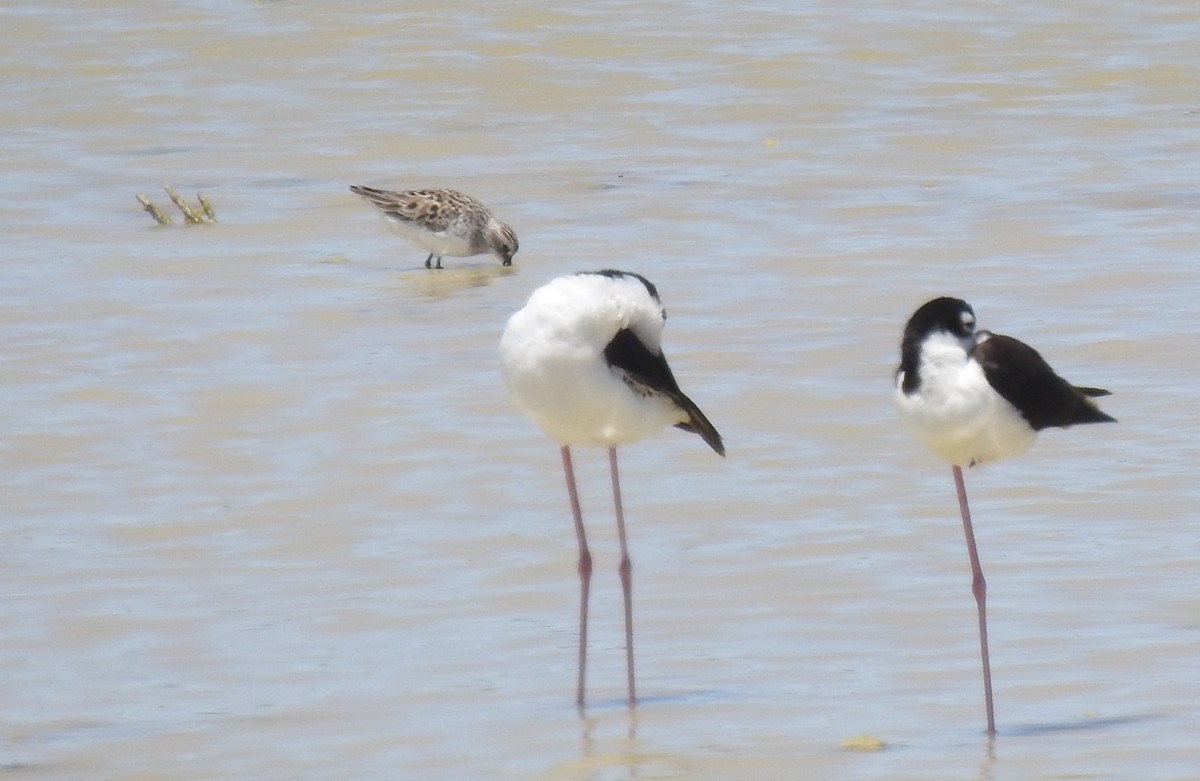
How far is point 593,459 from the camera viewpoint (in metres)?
8.80

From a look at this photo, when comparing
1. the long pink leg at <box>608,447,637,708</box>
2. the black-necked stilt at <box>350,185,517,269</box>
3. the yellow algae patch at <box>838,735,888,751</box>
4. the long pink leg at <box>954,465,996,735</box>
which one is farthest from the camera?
the black-necked stilt at <box>350,185,517,269</box>

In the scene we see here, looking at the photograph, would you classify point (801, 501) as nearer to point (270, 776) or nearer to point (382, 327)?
point (270, 776)

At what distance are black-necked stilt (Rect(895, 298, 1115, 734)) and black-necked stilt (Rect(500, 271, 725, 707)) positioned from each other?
0.77m

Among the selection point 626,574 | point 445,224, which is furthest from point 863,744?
point 445,224

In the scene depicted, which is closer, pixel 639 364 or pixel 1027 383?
pixel 1027 383

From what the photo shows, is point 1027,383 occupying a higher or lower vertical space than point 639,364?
higher

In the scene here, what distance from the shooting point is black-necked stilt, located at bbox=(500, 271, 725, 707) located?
6.10m

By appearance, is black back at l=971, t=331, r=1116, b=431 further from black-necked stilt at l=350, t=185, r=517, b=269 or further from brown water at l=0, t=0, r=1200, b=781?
black-necked stilt at l=350, t=185, r=517, b=269

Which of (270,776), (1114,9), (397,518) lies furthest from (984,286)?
(1114,9)

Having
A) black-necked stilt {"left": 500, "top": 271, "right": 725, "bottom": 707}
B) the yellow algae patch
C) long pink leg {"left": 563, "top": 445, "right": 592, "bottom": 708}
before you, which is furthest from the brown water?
black-necked stilt {"left": 500, "top": 271, "right": 725, "bottom": 707}

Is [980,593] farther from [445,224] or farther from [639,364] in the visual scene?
[445,224]

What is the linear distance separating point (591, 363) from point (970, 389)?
1.04 m

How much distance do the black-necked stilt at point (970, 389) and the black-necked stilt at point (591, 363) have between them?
77 cm

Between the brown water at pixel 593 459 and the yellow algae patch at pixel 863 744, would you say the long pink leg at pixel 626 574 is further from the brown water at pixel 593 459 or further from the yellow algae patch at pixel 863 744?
Result: the yellow algae patch at pixel 863 744
